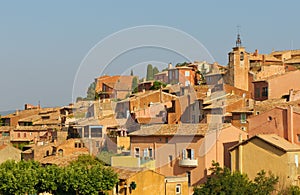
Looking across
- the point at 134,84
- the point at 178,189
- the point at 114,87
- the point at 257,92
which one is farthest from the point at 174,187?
the point at 114,87

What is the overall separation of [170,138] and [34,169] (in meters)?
6.51

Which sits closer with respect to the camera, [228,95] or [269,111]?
[269,111]

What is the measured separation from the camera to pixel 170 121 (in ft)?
121

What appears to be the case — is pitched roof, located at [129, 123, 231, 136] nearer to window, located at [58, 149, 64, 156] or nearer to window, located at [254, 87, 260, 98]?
window, located at [58, 149, 64, 156]

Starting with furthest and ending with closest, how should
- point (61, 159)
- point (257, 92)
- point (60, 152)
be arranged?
point (257, 92) → point (60, 152) → point (61, 159)

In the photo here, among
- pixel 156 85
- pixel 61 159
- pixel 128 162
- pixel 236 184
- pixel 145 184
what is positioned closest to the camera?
pixel 236 184

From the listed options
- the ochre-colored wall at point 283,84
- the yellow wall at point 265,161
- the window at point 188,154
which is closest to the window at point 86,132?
the window at point 188,154

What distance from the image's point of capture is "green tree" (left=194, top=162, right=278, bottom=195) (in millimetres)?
26219

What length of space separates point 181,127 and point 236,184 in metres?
5.86

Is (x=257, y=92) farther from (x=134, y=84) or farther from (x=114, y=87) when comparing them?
(x=114, y=87)

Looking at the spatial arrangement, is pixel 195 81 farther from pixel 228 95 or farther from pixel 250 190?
pixel 250 190

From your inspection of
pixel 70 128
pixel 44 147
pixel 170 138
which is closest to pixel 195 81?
pixel 70 128

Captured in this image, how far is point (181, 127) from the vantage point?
1245 inches

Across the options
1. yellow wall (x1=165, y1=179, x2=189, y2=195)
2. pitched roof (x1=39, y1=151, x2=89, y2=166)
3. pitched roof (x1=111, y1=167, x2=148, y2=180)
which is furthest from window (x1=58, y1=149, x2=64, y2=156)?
yellow wall (x1=165, y1=179, x2=189, y2=195)
